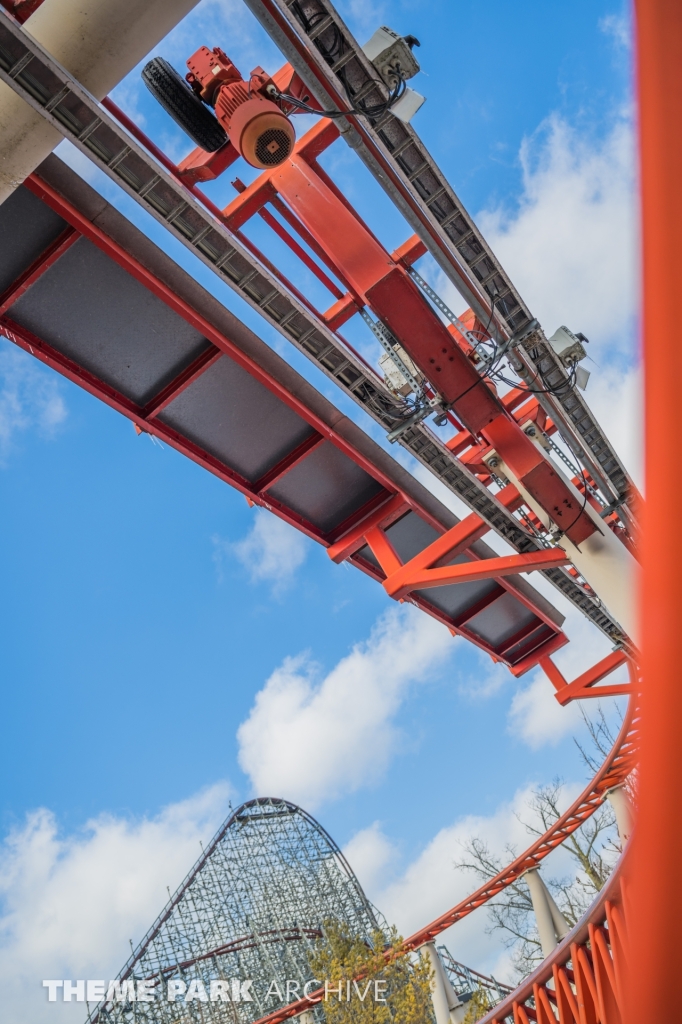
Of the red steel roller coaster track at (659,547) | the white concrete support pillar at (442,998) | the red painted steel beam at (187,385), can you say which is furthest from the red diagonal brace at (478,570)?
the white concrete support pillar at (442,998)

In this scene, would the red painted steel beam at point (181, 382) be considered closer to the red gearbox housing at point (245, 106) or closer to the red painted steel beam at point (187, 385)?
the red painted steel beam at point (187, 385)

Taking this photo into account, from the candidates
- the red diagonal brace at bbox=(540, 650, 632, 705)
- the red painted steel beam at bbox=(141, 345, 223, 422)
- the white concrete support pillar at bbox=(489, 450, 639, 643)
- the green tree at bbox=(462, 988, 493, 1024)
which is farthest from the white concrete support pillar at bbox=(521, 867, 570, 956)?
the red painted steel beam at bbox=(141, 345, 223, 422)

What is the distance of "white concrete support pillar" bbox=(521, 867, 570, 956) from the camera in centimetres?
1334

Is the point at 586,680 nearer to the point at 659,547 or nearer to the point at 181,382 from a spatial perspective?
the point at 181,382

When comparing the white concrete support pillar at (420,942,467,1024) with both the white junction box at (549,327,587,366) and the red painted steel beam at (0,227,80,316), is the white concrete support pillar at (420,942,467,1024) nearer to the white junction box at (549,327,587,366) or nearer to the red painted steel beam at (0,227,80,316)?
the white junction box at (549,327,587,366)

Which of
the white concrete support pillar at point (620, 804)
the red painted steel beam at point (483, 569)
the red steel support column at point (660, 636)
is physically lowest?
the red steel support column at point (660, 636)

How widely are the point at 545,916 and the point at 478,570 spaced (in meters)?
8.15

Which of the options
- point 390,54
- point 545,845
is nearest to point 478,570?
point 390,54

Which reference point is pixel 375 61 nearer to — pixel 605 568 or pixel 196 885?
pixel 605 568

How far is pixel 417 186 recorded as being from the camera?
618cm

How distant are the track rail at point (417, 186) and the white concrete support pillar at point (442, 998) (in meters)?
10.1

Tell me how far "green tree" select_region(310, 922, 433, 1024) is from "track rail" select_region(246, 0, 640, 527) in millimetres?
10192

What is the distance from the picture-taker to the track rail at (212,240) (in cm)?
456

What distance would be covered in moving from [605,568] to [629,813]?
7.88 m
